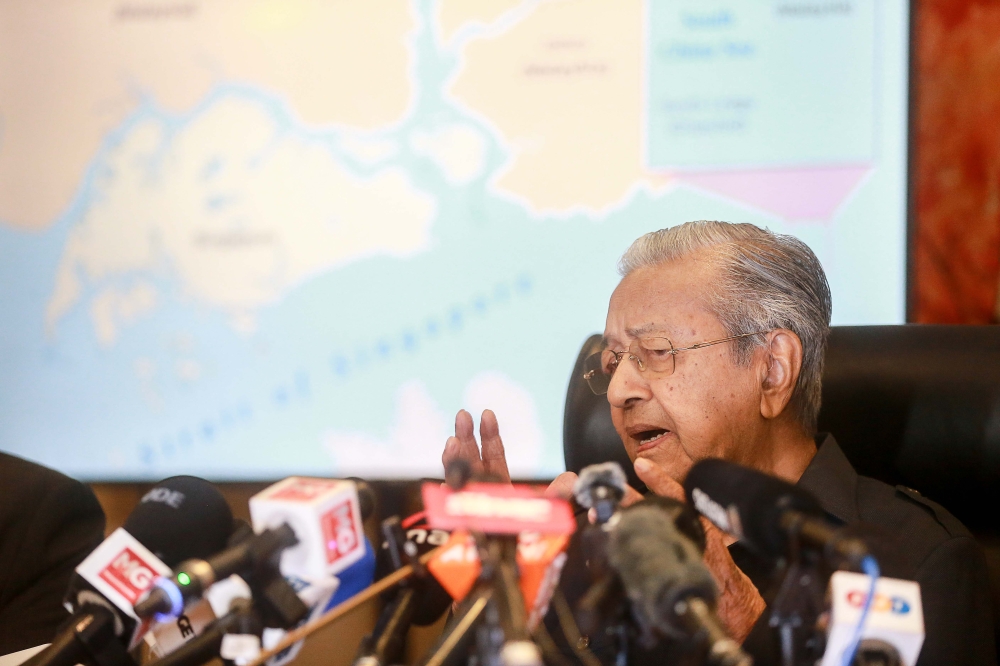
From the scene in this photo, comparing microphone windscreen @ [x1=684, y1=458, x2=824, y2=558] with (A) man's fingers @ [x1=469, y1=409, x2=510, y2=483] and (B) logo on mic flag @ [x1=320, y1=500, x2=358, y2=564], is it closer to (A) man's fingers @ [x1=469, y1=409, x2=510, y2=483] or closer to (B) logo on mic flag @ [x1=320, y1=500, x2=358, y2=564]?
(B) logo on mic flag @ [x1=320, y1=500, x2=358, y2=564]

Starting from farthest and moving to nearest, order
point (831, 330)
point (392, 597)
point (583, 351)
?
point (583, 351) < point (831, 330) < point (392, 597)

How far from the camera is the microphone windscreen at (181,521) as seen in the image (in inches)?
36.4

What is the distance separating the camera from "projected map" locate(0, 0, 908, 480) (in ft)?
7.42

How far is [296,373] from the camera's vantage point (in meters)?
A: 2.49

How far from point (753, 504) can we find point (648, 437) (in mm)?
861

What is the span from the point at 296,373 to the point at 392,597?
1733 mm

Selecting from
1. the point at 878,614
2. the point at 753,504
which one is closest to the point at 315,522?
the point at 753,504

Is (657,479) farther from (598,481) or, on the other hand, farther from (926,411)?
(926,411)

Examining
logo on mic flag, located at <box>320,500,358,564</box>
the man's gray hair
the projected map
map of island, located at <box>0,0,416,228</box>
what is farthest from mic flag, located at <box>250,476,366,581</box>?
map of island, located at <box>0,0,416,228</box>

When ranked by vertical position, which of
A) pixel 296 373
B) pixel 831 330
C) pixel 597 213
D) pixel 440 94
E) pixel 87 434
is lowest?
pixel 87 434

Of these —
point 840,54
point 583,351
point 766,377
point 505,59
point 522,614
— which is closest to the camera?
point 522,614

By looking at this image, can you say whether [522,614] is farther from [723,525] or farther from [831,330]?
[831,330]

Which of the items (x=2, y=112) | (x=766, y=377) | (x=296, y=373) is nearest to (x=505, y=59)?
(x=296, y=373)

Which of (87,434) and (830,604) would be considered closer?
(830,604)
